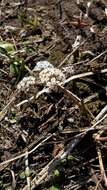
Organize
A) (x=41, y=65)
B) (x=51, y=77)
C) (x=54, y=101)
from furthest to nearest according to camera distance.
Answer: (x=41, y=65)
(x=54, y=101)
(x=51, y=77)

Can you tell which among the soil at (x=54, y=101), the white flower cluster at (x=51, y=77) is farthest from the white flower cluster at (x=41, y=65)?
the white flower cluster at (x=51, y=77)

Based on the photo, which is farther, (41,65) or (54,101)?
(41,65)

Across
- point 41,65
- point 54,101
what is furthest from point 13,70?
point 54,101

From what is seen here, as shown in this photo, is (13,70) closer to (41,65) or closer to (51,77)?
(41,65)

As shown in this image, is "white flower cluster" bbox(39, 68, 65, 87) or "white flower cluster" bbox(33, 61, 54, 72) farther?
"white flower cluster" bbox(33, 61, 54, 72)

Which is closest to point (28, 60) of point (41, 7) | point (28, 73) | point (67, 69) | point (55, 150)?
point (28, 73)

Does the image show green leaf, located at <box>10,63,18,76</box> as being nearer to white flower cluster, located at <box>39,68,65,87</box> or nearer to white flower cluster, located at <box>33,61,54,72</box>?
white flower cluster, located at <box>33,61,54,72</box>

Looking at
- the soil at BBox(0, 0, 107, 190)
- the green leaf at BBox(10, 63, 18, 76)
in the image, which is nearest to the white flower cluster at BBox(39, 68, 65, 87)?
the soil at BBox(0, 0, 107, 190)

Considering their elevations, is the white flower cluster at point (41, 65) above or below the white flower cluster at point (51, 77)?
above

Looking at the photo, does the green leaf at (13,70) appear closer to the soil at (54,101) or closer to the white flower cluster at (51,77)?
the soil at (54,101)
